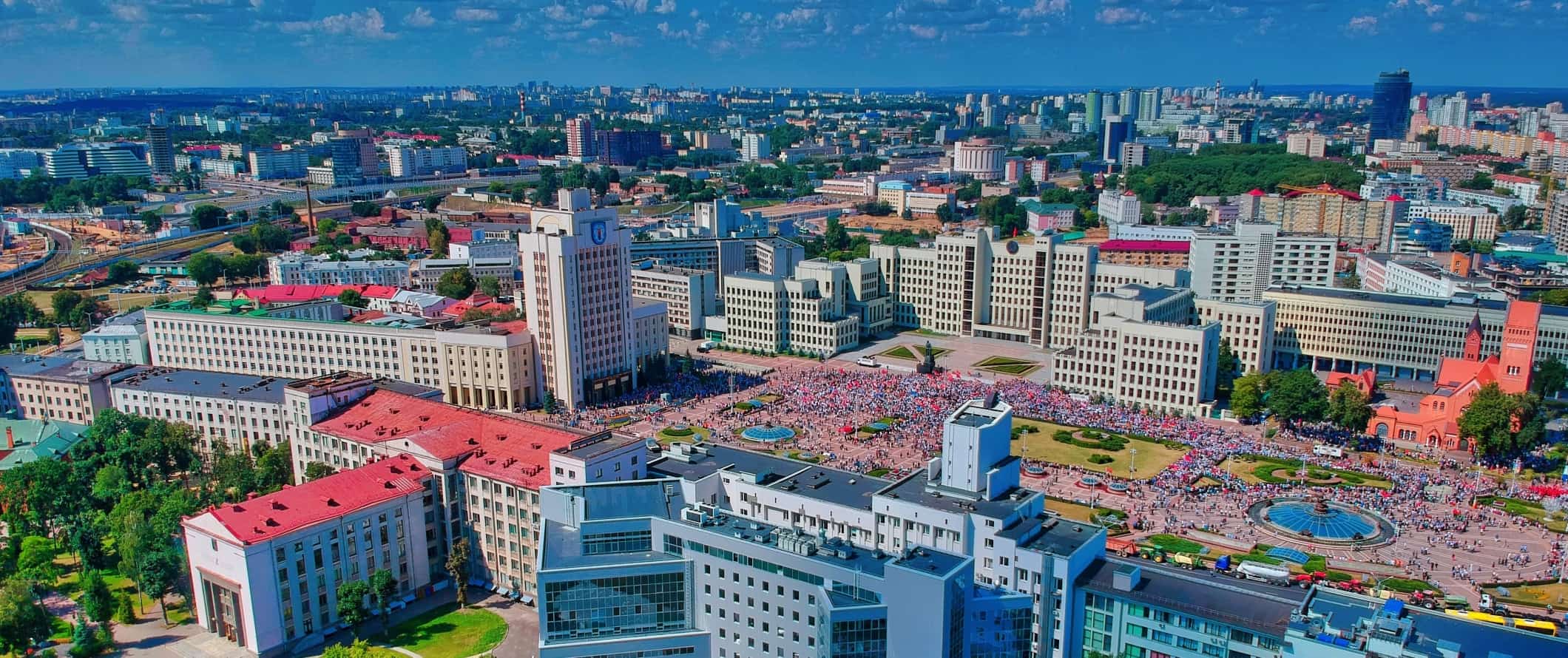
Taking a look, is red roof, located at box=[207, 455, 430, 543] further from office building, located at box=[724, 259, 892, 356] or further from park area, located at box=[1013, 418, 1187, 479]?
office building, located at box=[724, 259, 892, 356]

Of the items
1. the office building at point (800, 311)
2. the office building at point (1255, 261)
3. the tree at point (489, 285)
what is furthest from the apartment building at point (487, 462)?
the office building at point (1255, 261)

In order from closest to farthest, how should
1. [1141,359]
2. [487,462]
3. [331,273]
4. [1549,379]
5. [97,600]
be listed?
[97,600] → [487,462] → [1549,379] → [1141,359] → [331,273]

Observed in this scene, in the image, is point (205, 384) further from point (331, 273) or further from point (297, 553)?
point (331, 273)

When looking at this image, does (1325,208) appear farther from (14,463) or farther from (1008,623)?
(14,463)

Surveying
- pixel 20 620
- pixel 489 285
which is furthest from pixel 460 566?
pixel 489 285

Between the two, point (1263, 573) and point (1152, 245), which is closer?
point (1263, 573)

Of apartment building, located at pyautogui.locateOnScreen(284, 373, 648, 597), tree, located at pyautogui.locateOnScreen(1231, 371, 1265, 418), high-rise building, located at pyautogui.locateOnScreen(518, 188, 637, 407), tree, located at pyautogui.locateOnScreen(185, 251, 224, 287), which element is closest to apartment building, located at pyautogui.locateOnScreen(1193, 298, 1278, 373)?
tree, located at pyautogui.locateOnScreen(1231, 371, 1265, 418)
